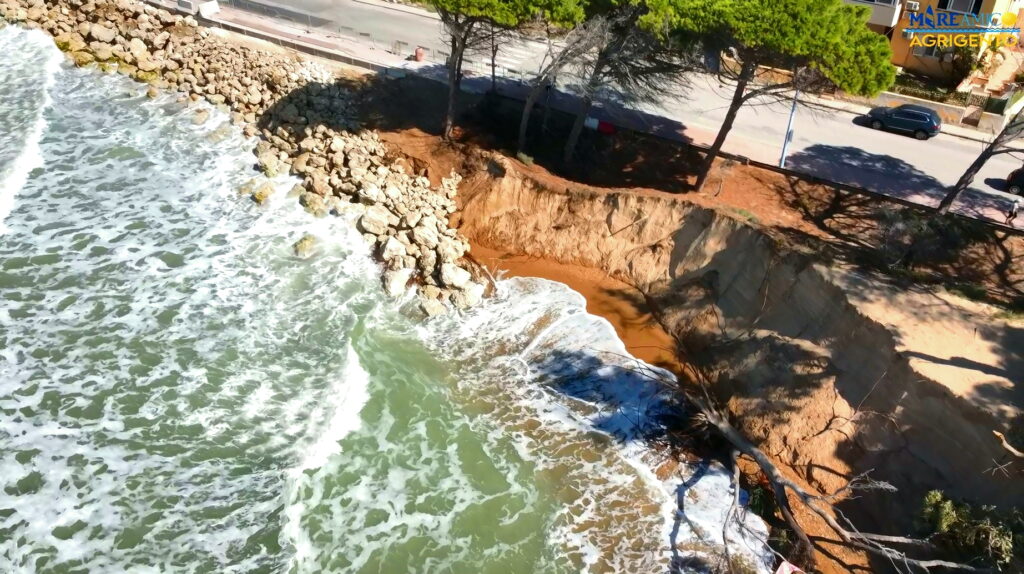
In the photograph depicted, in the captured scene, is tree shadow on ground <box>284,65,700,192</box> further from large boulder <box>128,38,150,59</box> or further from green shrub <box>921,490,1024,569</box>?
green shrub <box>921,490,1024,569</box>

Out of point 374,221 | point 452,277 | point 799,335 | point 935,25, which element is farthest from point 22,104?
point 935,25

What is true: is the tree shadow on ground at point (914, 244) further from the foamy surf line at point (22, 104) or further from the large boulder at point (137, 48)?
the large boulder at point (137, 48)

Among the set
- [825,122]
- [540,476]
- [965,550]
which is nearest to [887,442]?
[965,550]

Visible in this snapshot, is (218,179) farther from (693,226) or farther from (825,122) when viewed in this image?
(825,122)

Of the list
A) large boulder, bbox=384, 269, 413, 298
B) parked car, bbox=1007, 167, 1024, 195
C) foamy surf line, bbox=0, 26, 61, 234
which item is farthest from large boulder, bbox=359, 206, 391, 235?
parked car, bbox=1007, 167, 1024, 195

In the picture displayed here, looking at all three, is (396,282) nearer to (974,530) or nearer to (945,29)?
(974,530)
